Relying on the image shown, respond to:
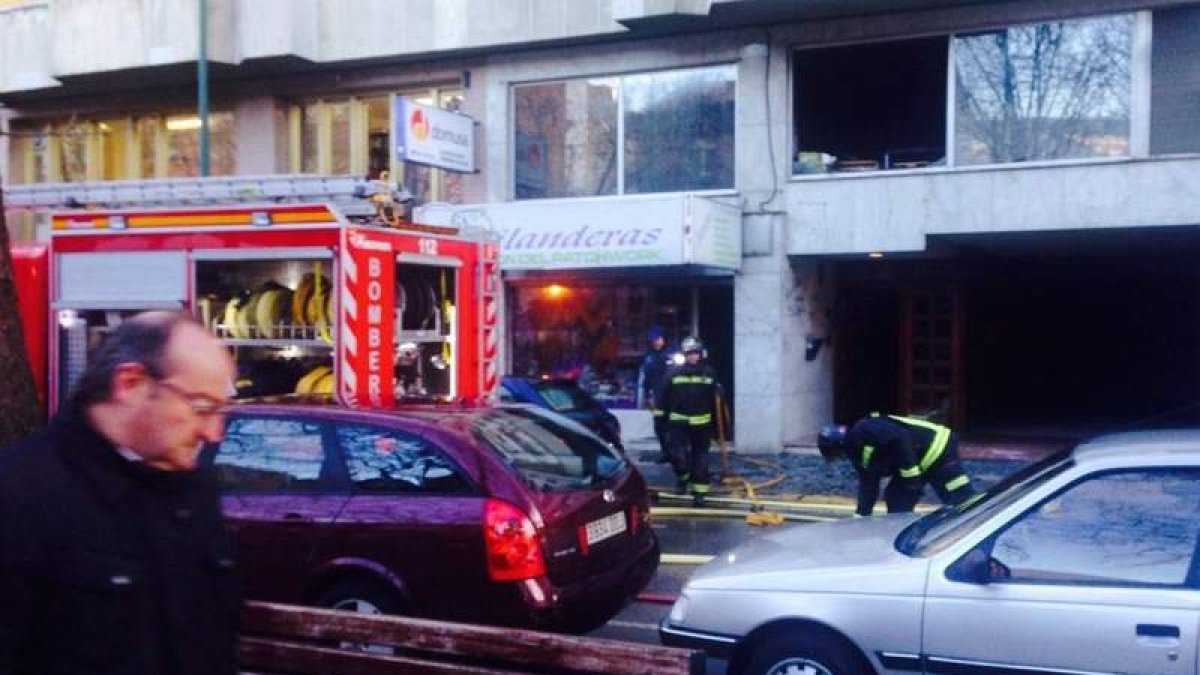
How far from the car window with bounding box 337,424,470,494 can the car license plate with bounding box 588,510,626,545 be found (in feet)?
2.43

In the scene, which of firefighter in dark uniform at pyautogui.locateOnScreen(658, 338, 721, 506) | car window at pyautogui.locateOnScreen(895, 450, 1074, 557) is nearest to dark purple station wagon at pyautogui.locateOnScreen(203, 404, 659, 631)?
car window at pyautogui.locateOnScreen(895, 450, 1074, 557)

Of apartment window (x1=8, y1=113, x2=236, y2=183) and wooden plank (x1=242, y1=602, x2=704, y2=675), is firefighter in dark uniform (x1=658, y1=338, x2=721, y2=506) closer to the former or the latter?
wooden plank (x1=242, y1=602, x2=704, y2=675)

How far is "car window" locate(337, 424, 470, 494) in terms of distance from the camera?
6.47m

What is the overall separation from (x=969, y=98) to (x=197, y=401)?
47.3 ft

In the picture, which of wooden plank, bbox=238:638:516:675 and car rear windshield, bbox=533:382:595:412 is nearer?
wooden plank, bbox=238:638:516:675

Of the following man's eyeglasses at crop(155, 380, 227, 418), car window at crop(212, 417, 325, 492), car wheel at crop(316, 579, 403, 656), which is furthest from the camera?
car window at crop(212, 417, 325, 492)

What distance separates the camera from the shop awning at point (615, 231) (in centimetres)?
1545

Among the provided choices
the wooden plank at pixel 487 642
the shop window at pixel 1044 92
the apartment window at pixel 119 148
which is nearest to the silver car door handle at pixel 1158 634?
the wooden plank at pixel 487 642

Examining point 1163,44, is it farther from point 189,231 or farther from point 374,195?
point 189,231

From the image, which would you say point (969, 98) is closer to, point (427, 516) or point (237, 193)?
point (237, 193)

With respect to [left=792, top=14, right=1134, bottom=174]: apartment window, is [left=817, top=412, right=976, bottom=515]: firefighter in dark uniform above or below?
below

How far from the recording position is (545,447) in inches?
275

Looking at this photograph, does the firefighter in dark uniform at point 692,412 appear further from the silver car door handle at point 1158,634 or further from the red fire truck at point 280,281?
the silver car door handle at point 1158,634

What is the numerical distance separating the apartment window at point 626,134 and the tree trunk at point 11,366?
10968 millimetres
